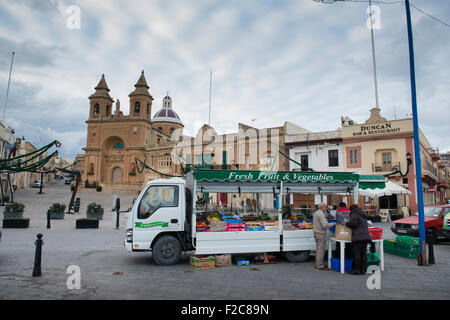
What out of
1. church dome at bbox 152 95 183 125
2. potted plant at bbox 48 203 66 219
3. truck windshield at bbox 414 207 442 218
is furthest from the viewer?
church dome at bbox 152 95 183 125

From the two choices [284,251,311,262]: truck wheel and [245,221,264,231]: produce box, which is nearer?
[245,221,264,231]: produce box

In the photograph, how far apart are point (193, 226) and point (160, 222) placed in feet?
3.03

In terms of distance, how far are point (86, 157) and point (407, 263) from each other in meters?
55.5

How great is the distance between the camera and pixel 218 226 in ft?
28.3

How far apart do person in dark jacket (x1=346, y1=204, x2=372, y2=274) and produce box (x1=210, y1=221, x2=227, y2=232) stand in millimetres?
3223

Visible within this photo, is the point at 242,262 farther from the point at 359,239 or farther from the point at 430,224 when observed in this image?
the point at 430,224

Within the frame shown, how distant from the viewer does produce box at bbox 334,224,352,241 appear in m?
7.82

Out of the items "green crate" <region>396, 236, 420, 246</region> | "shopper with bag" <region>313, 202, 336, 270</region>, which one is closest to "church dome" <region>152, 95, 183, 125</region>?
"green crate" <region>396, 236, 420, 246</region>

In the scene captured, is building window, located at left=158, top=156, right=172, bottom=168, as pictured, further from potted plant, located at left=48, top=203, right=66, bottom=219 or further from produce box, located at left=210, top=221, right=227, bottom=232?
produce box, located at left=210, top=221, right=227, bottom=232

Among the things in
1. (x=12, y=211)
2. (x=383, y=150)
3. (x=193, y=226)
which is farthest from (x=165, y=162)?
(x=193, y=226)

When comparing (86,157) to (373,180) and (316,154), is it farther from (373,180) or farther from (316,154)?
(373,180)

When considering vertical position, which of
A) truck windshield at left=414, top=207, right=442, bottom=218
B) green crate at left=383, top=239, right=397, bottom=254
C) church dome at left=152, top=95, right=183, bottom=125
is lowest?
green crate at left=383, top=239, right=397, bottom=254

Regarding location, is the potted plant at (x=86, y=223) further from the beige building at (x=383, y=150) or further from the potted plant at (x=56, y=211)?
the beige building at (x=383, y=150)
